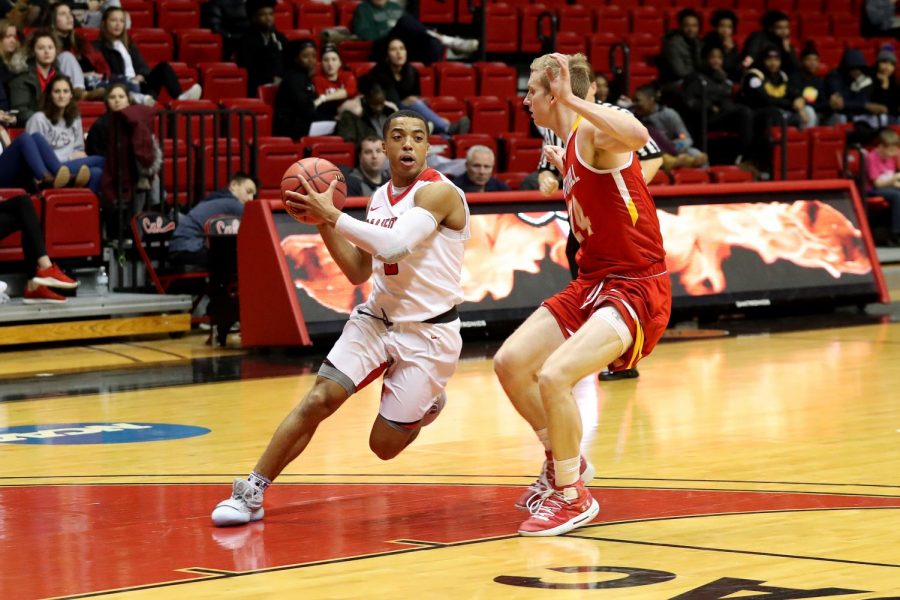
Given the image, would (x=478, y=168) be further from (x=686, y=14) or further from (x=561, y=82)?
(x=561, y=82)

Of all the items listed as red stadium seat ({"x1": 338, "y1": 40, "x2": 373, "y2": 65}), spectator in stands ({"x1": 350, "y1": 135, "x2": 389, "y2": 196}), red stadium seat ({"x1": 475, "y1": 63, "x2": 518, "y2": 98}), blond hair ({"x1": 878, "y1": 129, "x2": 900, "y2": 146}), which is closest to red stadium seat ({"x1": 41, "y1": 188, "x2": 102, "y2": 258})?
spectator in stands ({"x1": 350, "y1": 135, "x2": 389, "y2": 196})

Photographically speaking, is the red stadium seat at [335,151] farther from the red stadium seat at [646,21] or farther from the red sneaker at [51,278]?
the red stadium seat at [646,21]

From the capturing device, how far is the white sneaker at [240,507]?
Result: 639 centimetres

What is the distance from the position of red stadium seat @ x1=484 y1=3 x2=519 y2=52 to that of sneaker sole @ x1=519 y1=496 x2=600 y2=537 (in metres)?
13.9

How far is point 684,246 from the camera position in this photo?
14.2 meters

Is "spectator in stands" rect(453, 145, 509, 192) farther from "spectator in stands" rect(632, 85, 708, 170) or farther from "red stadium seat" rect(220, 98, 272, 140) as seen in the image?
"spectator in stands" rect(632, 85, 708, 170)

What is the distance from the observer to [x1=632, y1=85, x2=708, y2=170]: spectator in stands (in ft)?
57.6

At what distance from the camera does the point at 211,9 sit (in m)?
17.4

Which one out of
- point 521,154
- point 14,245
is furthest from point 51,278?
point 521,154

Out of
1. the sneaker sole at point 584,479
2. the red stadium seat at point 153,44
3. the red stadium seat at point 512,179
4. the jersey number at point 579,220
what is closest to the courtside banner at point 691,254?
the red stadium seat at point 512,179

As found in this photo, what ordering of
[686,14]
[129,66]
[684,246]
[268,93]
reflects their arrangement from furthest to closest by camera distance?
1. [686,14]
2. [268,93]
3. [129,66]
4. [684,246]

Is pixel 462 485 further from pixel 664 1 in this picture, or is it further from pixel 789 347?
pixel 664 1

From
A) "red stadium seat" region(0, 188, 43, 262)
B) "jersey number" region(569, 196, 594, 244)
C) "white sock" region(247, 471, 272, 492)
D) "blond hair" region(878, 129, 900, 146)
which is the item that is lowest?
"red stadium seat" region(0, 188, 43, 262)

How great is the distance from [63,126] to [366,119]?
3.32 meters
